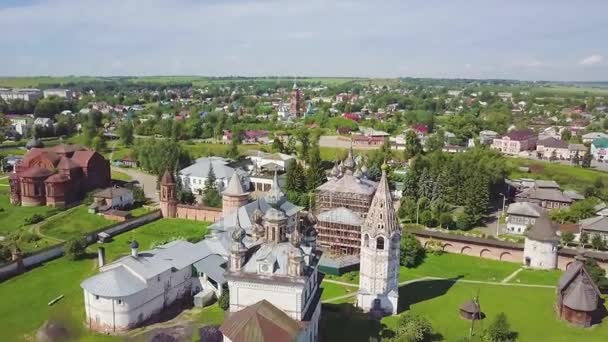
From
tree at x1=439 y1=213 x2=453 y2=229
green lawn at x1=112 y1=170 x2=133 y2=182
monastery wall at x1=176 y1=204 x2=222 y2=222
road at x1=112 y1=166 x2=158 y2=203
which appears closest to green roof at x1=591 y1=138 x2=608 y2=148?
tree at x1=439 y1=213 x2=453 y2=229

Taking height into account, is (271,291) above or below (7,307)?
above

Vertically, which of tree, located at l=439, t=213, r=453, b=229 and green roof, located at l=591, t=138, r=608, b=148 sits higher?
green roof, located at l=591, t=138, r=608, b=148

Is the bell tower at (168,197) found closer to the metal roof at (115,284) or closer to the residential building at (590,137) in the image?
the metal roof at (115,284)

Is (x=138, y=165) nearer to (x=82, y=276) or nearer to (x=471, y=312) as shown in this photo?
(x=82, y=276)

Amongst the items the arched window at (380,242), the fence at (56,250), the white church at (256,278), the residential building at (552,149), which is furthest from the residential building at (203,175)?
the residential building at (552,149)

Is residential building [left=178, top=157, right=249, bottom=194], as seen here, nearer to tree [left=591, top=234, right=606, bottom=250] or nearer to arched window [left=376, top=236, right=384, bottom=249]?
arched window [left=376, top=236, right=384, bottom=249]

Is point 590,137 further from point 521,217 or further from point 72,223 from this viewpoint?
point 72,223

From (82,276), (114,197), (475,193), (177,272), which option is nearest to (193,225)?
(114,197)
